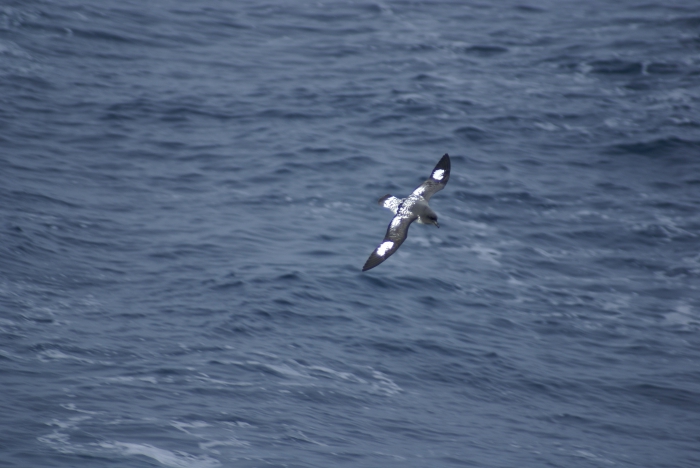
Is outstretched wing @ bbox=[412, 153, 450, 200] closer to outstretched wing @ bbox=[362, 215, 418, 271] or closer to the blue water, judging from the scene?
outstretched wing @ bbox=[362, 215, 418, 271]

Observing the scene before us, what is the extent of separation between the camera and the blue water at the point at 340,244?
14883mm

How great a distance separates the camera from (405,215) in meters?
13.1

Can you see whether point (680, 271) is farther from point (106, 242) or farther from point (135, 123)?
point (135, 123)

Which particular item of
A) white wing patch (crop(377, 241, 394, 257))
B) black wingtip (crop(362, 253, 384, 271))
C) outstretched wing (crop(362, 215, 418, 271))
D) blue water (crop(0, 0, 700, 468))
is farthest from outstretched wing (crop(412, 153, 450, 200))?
blue water (crop(0, 0, 700, 468))

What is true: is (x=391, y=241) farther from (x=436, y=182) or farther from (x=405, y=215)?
(x=436, y=182)

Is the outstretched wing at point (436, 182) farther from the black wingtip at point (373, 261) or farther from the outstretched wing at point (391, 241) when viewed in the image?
the black wingtip at point (373, 261)

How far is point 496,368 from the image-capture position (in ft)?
53.6

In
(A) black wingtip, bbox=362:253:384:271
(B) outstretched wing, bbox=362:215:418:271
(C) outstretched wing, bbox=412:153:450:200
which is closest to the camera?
(A) black wingtip, bbox=362:253:384:271

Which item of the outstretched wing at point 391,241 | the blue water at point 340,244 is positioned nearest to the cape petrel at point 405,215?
the outstretched wing at point 391,241

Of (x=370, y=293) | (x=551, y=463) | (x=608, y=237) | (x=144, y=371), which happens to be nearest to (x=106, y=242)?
(x=144, y=371)

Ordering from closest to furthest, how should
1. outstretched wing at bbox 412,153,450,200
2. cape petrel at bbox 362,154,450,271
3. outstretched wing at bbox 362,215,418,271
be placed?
1. outstretched wing at bbox 362,215,418,271
2. cape petrel at bbox 362,154,450,271
3. outstretched wing at bbox 412,153,450,200

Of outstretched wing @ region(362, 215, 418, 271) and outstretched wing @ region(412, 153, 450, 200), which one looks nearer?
outstretched wing @ region(362, 215, 418, 271)

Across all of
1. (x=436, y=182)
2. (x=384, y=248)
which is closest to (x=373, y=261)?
(x=384, y=248)

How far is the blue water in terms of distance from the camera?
14.9 meters
